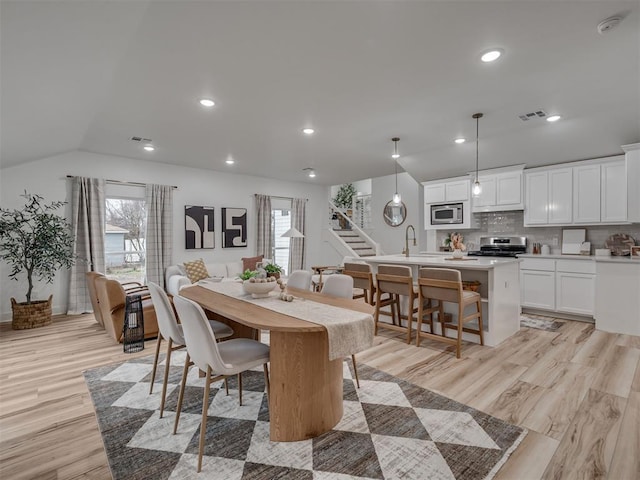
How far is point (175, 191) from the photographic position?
6355 millimetres

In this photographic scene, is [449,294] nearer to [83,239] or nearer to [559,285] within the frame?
[559,285]

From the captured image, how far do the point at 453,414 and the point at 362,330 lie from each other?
3.41 ft

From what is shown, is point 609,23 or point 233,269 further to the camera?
point 233,269

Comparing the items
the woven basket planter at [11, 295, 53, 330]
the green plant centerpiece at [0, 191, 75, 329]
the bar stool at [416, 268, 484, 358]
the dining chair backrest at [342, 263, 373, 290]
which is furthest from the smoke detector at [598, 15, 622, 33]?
the woven basket planter at [11, 295, 53, 330]

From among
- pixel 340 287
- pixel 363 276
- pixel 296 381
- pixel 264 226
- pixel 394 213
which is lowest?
pixel 296 381

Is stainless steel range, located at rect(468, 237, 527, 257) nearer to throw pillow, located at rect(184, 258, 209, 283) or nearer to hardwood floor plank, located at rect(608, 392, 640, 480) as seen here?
hardwood floor plank, located at rect(608, 392, 640, 480)

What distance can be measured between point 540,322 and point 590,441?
3118mm

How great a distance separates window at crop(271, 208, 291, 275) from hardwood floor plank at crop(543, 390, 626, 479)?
6.40 m

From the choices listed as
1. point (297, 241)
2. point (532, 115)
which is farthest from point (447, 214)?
point (297, 241)

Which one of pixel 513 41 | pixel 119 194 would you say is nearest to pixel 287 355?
pixel 513 41

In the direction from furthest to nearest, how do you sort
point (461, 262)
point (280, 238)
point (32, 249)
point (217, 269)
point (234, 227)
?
point (280, 238)
point (234, 227)
point (217, 269)
point (32, 249)
point (461, 262)

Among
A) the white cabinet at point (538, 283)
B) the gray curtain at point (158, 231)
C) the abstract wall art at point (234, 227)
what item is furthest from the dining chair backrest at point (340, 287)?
the abstract wall art at point (234, 227)

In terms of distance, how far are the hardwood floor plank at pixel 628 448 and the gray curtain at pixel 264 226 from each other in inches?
243

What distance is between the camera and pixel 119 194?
5746 mm
